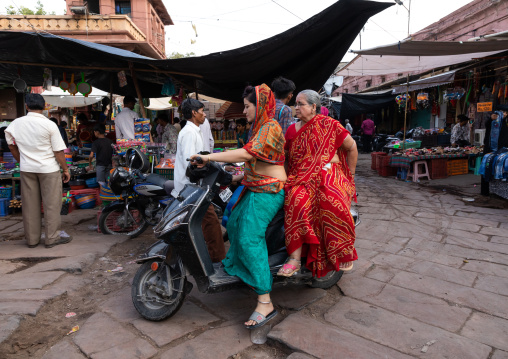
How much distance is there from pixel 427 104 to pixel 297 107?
37.8 ft

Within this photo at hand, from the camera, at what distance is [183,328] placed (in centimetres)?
265

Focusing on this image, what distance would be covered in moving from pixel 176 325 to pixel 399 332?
164 cm

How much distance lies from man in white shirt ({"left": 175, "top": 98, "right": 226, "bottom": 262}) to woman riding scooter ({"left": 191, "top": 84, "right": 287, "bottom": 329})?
671 mm

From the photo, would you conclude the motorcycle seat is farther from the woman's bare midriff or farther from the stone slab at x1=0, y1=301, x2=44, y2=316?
the woman's bare midriff

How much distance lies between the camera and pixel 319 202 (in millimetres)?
2805

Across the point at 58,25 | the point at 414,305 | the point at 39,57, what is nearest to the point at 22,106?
the point at 58,25

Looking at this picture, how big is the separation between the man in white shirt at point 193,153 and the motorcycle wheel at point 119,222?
1.59 meters

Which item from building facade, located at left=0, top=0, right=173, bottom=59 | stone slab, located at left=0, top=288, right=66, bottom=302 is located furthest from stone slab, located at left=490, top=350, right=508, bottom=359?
building facade, located at left=0, top=0, right=173, bottom=59

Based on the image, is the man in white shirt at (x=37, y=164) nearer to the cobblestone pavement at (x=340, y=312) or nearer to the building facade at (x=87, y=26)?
the cobblestone pavement at (x=340, y=312)

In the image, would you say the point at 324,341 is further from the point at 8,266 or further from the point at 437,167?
the point at 437,167

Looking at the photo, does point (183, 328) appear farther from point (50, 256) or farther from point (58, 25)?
point (58, 25)

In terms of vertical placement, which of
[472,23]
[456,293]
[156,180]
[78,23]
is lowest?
[456,293]

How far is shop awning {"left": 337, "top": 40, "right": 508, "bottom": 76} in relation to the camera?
7.06m

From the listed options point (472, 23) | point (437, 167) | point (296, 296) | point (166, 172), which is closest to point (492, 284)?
point (296, 296)
